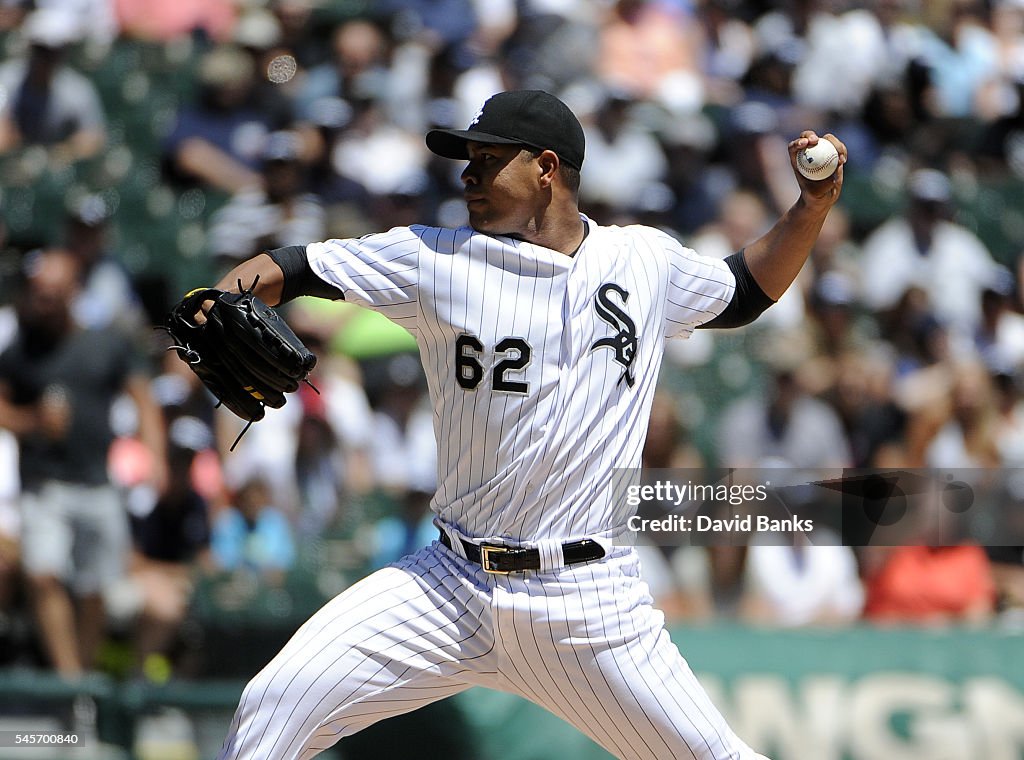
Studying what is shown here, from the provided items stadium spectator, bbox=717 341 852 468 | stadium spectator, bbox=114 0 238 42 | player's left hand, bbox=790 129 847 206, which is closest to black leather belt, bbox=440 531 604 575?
player's left hand, bbox=790 129 847 206

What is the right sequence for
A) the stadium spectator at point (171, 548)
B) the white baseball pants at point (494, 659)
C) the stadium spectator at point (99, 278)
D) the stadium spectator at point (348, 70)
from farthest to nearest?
the stadium spectator at point (348, 70) < the stadium spectator at point (99, 278) < the stadium spectator at point (171, 548) < the white baseball pants at point (494, 659)

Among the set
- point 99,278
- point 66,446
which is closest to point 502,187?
point 66,446

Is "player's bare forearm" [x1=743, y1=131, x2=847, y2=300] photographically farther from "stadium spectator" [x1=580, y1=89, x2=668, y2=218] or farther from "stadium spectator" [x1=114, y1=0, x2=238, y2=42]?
"stadium spectator" [x1=114, y1=0, x2=238, y2=42]

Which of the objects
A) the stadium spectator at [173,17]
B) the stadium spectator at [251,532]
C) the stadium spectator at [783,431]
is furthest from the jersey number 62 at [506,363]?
the stadium spectator at [173,17]

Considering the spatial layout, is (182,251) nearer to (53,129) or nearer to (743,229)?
(53,129)

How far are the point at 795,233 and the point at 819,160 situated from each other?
0.23m

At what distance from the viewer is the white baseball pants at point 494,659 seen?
330 cm

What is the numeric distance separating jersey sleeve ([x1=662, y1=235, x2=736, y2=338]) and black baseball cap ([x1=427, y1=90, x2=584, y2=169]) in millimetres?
431

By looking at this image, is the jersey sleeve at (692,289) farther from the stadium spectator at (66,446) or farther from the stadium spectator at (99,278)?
the stadium spectator at (99,278)

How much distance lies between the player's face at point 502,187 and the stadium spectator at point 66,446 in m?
3.28

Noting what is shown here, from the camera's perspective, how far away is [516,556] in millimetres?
3410

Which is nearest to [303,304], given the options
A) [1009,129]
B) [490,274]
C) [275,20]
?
[275,20]

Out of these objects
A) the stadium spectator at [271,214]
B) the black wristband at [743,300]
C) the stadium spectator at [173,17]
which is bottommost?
Answer: the black wristband at [743,300]

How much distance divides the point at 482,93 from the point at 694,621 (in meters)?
4.42
